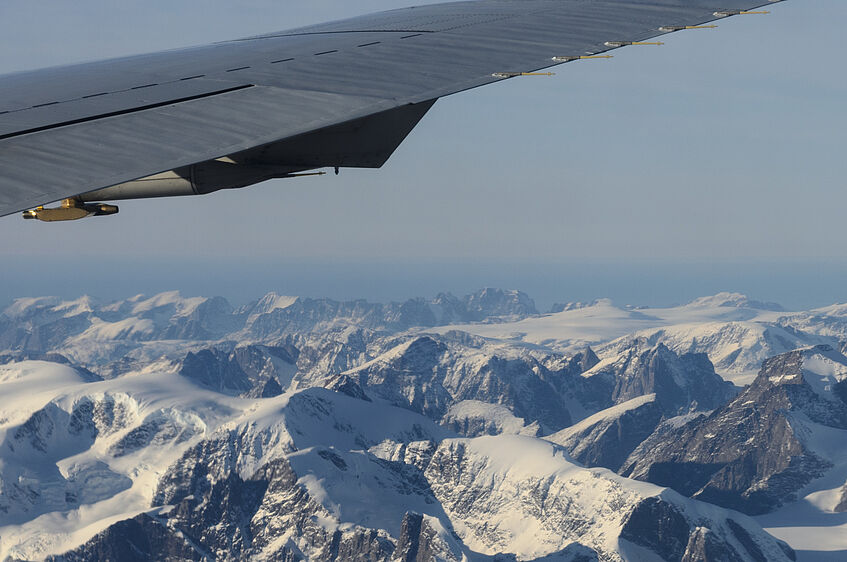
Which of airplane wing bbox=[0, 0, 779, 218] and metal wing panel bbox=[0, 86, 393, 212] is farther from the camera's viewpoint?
airplane wing bbox=[0, 0, 779, 218]

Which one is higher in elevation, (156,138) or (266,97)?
(266,97)

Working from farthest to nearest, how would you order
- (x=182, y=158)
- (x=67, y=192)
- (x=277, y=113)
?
(x=277, y=113), (x=182, y=158), (x=67, y=192)

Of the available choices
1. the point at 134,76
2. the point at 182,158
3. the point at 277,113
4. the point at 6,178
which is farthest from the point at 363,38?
the point at 6,178

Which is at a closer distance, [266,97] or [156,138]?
[156,138]

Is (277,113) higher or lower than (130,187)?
higher

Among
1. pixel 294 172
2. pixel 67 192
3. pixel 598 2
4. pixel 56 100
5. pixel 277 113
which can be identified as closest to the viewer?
pixel 67 192

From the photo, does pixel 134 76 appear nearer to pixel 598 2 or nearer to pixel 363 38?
pixel 363 38

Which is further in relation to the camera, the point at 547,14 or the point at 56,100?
the point at 547,14

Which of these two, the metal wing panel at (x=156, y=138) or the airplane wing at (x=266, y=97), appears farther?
the airplane wing at (x=266, y=97)
